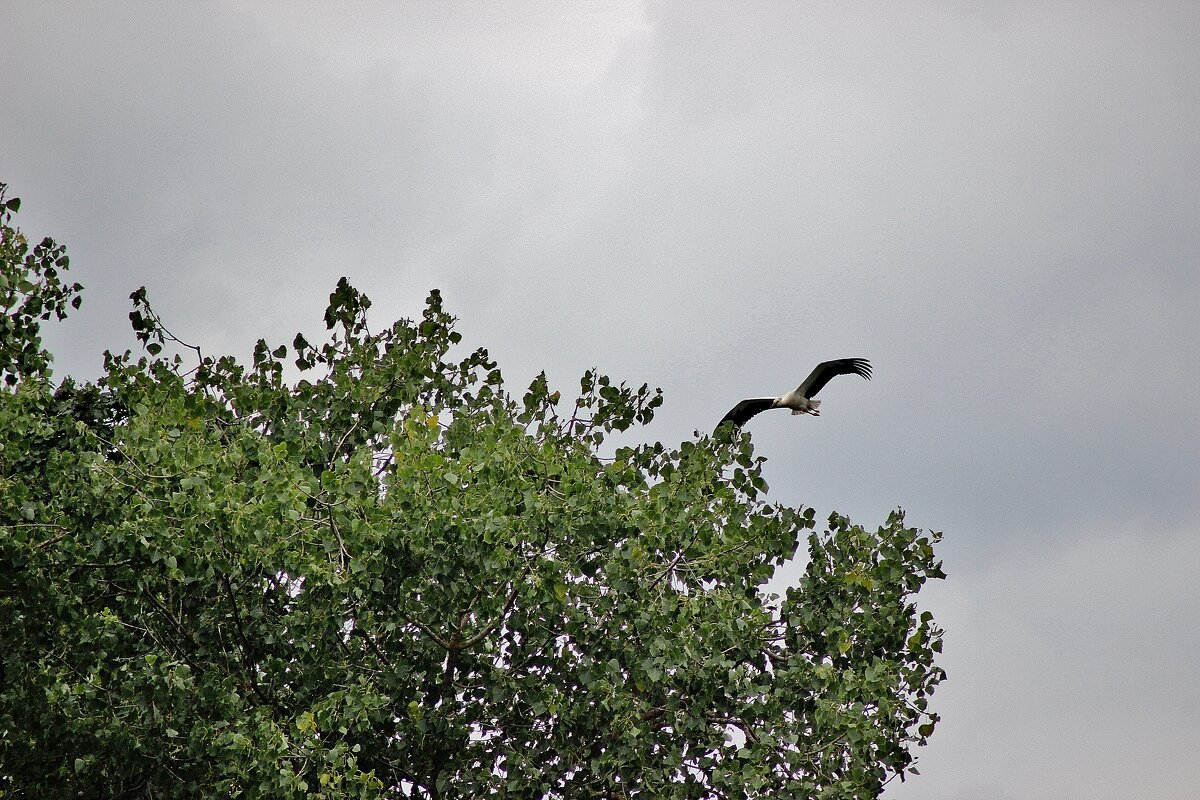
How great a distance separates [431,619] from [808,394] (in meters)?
6.17

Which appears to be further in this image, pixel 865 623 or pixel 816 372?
pixel 816 372

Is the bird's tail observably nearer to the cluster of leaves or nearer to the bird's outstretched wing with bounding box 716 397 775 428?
the bird's outstretched wing with bounding box 716 397 775 428

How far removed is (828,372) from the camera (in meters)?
15.3

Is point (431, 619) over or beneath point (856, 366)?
beneath

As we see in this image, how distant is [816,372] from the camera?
15.3 metres

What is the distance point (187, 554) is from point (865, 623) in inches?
234

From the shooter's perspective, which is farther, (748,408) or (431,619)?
(748,408)

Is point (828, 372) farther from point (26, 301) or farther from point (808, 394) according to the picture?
point (26, 301)

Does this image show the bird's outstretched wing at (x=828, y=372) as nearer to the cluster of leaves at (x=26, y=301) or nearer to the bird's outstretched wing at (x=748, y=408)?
the bird's outstretched wing at (x=748, y=408)

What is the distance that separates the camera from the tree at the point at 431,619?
1071 centimetres

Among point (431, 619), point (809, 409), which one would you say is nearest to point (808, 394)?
point (809, 409)

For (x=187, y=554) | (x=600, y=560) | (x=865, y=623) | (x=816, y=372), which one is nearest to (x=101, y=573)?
(x=187, y=554)

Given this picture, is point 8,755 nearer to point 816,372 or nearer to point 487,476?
point 487,476

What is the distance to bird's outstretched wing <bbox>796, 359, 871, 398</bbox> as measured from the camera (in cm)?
1516
